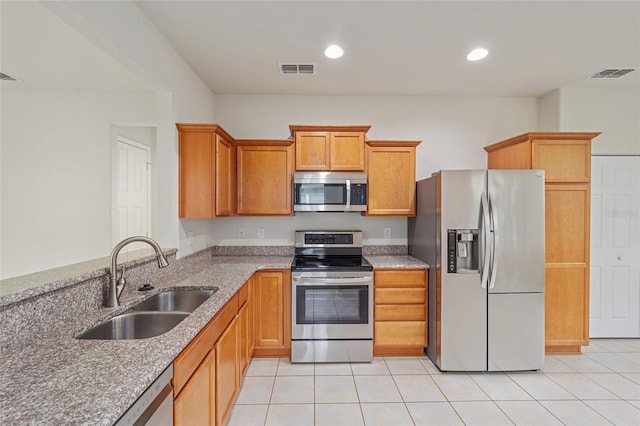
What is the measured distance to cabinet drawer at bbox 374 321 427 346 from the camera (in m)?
3.02

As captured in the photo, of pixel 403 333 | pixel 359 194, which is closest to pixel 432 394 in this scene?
pixel 403 333

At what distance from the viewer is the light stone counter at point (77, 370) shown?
0.83 metres

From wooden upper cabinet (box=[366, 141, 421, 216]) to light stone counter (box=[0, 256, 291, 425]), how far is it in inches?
85.7

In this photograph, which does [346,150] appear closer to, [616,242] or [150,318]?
[150,318]

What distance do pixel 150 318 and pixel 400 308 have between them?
7.11 feet

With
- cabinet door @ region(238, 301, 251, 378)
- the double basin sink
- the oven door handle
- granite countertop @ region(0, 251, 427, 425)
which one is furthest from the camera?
the oven door handle

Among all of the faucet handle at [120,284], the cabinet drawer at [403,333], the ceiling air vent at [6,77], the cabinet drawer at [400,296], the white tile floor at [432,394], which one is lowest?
the white tile floor at [432,394]

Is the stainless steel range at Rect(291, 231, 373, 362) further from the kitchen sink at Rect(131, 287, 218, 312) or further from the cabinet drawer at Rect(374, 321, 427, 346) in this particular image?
the kitchen sink at Rect(131, 287, 218, 312)

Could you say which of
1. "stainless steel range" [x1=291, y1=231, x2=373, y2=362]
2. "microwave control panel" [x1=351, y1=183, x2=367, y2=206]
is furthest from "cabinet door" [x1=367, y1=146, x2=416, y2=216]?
"stainless steel range" [x1=291, y1=231, x2=373, y2=362]

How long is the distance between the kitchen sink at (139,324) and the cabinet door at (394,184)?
7.22 feet

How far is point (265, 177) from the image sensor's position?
337 cm

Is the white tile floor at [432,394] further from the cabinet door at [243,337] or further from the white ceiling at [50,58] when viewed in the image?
the white ceiling at [50,58]

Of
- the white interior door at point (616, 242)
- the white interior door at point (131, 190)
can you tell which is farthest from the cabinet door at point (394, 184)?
the white interior door at point (131, 190)

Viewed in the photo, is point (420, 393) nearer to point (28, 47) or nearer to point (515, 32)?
point (515, 32)
